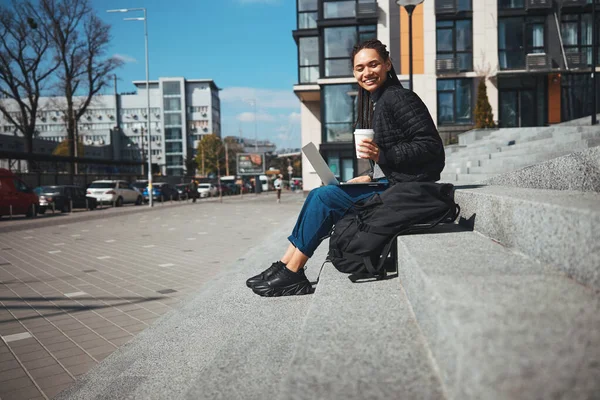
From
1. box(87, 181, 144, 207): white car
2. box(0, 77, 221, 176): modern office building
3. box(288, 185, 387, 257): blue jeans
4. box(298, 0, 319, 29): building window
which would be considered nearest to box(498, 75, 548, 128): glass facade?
box(298, 0, 319, 29): building window

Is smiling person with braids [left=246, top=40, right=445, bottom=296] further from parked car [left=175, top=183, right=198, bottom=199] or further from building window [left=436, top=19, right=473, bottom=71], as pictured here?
parked car [left=175, top=183, right=198, bottom=199]

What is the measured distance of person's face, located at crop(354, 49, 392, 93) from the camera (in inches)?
122

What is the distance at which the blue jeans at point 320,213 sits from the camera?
303 centimetres

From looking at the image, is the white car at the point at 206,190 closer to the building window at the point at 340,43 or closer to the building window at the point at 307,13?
the building window at the point at 307,13

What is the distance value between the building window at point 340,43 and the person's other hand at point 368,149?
23.9 m

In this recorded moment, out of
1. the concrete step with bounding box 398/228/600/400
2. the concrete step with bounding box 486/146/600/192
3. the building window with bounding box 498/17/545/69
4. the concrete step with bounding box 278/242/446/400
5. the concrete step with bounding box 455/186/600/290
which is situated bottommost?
the concrete step with bounding box 278/242/446/400

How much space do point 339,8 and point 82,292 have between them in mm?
24291

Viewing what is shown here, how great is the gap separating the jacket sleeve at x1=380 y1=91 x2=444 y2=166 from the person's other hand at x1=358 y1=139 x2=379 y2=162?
6 cm

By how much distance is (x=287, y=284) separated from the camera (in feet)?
10.5

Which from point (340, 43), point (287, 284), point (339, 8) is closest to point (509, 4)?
point (339, 8)

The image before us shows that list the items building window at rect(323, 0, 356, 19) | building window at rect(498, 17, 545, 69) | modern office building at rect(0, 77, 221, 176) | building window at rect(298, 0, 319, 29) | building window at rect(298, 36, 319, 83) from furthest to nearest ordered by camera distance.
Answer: modern office building at rect(0, 77, 221, 176) < building window at rect(298, 0, 319, 29) < building window at rect(298, 36, 319, 83) < building window at rect(323, 0, 356, 19) < building window at rect(498, 17, 545, 69)

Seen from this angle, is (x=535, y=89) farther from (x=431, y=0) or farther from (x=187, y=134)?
(x=187, y=134)

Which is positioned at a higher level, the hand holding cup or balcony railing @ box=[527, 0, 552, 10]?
balcony railing @ box=[527, 0, 552, 10]

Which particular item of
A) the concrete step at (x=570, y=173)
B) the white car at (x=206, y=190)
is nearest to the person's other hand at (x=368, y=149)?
the concrete step at (x=570, y=173)
